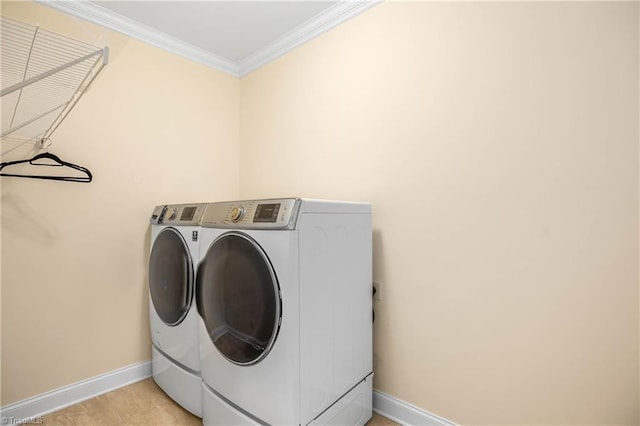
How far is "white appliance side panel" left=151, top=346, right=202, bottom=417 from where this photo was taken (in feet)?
5.46

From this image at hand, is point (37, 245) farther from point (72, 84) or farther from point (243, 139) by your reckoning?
point (243, 139)

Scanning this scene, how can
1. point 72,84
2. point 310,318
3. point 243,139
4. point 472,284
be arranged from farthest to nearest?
point 243,139 → point 472,284 → point 310,318 → point 72,84

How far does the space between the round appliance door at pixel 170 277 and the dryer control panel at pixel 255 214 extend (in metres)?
0.35

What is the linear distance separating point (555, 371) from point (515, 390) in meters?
0.19

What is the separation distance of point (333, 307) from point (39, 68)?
1.37 meters

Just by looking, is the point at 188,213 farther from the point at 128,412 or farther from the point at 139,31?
the point at 139,31

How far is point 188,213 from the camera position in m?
1.76

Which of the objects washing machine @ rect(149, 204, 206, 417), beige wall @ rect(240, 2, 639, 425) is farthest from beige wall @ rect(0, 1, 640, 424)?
washing machine @ rect(149, 204, 206, 417)

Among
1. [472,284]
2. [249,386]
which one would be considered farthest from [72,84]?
[472,284]

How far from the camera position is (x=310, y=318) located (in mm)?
1284

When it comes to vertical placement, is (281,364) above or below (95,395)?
above

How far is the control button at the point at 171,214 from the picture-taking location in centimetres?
187

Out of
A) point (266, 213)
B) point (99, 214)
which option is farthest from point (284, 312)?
point (99, 214)

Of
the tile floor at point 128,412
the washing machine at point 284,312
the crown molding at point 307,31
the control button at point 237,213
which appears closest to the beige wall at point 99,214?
the tile floor at point 128,412
